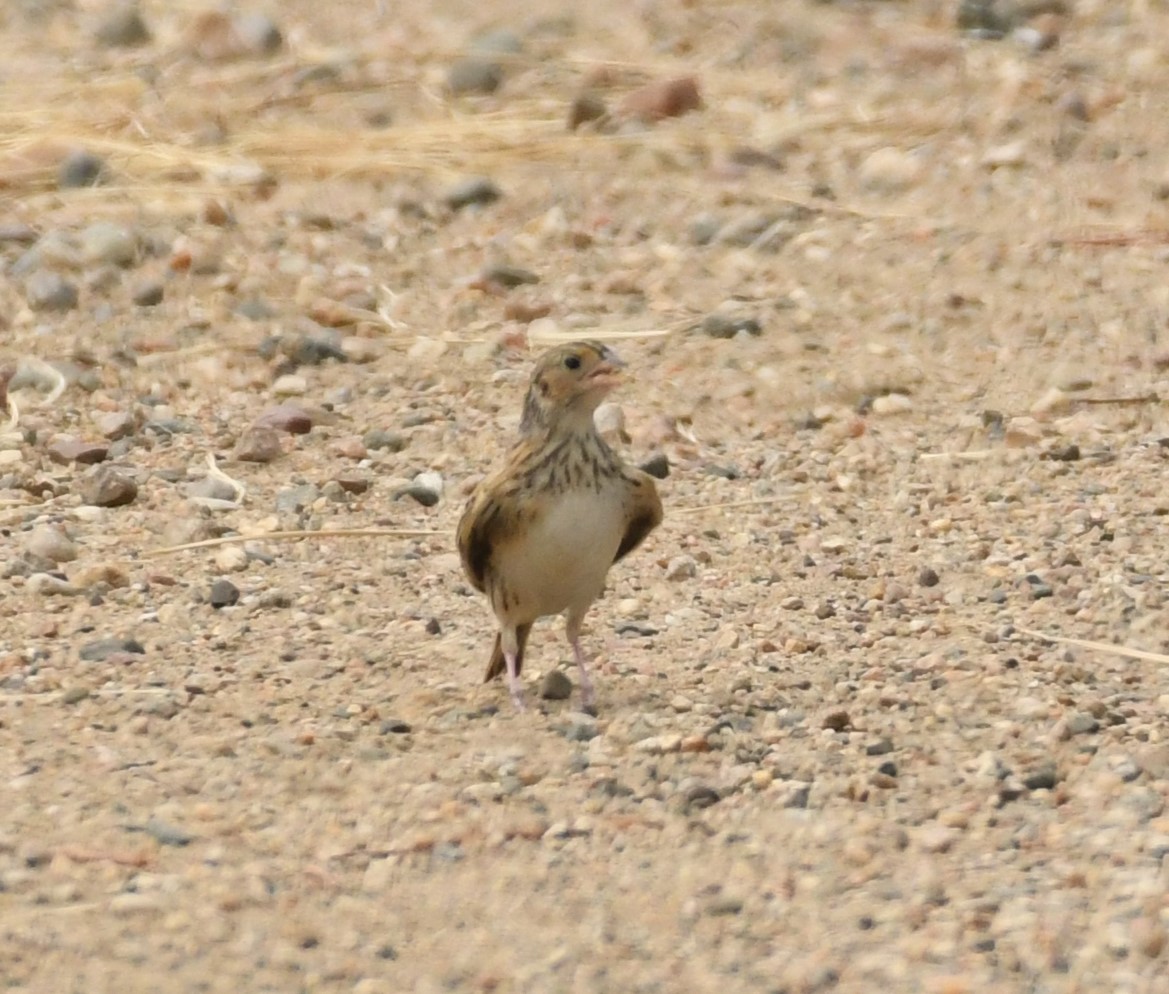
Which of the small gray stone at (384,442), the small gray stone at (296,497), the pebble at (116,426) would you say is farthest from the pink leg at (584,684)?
the pebble at (116,426)

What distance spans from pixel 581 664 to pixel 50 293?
12.0 feet

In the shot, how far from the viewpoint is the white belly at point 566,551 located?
525cm

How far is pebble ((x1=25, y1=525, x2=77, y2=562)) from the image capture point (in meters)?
6.35

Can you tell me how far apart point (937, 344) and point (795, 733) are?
119 inches

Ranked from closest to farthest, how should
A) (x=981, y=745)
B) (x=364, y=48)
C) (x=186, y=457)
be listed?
(x=981, y=745) < (x=186, y=457) < (x=364, y=48)

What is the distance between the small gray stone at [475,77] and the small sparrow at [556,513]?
5.47m

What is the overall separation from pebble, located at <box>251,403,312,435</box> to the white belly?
7.28 ft

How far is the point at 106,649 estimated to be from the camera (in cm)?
570

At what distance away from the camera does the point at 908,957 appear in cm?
417

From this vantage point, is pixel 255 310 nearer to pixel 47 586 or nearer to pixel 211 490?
pixel 211 490

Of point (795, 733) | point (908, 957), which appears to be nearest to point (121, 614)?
point (795, 733)

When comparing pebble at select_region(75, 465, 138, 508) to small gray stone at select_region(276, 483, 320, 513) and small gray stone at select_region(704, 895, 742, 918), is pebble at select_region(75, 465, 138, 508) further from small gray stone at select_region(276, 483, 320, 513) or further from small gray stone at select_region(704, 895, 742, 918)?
small gray stone at select_region(704, 895, 742, 918)

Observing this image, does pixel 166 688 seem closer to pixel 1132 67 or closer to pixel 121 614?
pixel 121 614

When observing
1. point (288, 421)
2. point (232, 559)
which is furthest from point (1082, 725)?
point (288, 421)
